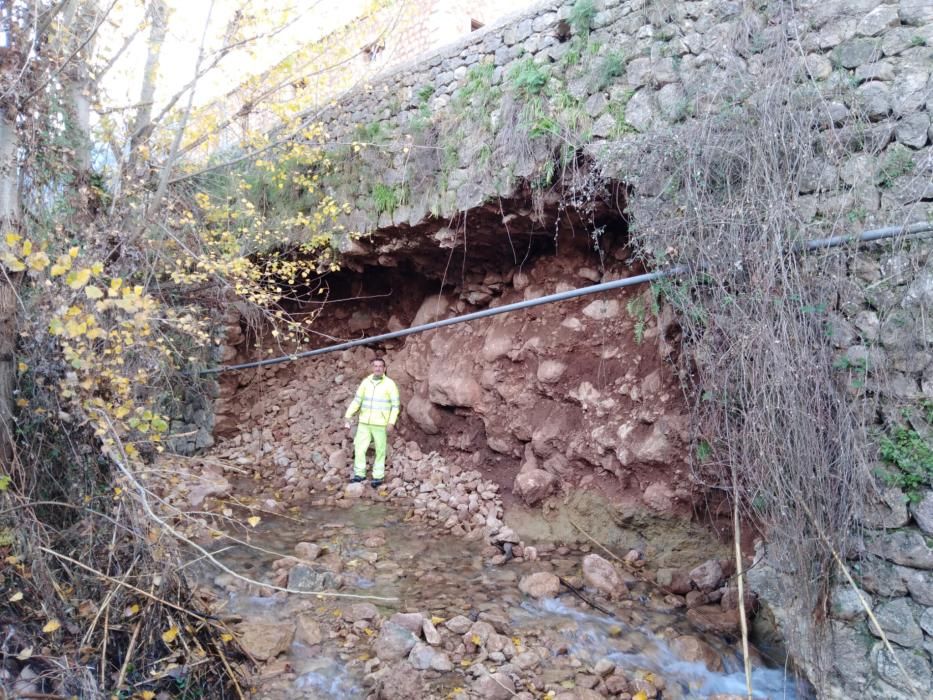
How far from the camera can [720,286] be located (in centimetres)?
349

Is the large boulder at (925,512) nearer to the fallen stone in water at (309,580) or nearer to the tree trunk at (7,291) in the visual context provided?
the fallen stone in water at (309,580)

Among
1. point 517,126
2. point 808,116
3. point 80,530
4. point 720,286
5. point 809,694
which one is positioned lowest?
point 809,694

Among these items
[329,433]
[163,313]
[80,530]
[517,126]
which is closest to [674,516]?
[517,126]

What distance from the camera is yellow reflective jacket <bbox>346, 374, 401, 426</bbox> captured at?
6613mm

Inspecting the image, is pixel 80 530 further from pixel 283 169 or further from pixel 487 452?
pixel 283 169

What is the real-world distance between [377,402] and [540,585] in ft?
9.38

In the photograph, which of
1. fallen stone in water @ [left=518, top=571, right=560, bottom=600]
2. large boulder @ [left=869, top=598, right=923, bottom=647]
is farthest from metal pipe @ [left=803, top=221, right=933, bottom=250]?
fallen stone in water @ [left=518, top=571, right=560, bottom=600]

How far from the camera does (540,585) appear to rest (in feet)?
14.5

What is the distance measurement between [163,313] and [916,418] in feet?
20.7

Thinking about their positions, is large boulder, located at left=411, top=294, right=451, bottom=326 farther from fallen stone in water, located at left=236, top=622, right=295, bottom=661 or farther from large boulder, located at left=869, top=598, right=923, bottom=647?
large boulder, located at left=869, top=598, right=923, bottom=647

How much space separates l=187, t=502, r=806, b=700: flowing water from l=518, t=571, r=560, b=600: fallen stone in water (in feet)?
0.20

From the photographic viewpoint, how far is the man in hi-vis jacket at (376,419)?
21.6ft

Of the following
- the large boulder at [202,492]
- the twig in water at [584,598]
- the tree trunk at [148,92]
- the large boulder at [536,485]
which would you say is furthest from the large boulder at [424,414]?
the tree trunk at [148,92]

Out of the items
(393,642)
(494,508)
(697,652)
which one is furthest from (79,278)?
(494,508)
